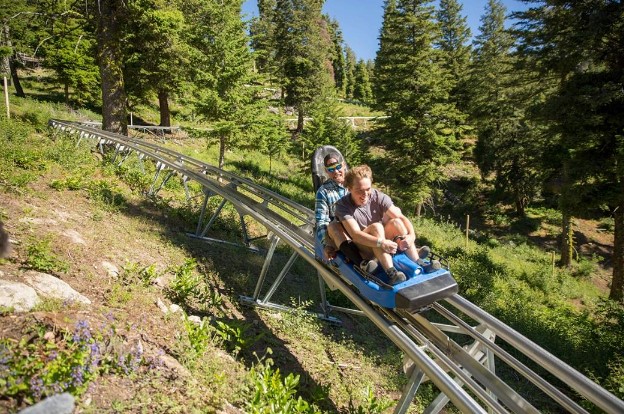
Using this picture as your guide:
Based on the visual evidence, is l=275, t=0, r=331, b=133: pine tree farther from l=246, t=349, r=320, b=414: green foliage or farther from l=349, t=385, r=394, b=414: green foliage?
l=246, t=349, r=320, b=414: green foliage

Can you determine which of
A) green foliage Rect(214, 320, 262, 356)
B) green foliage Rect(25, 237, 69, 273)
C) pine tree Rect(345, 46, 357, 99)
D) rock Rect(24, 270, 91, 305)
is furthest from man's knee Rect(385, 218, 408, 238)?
pine tree Rect(345, 46, 357, 99)

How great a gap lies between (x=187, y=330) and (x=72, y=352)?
1.43 m

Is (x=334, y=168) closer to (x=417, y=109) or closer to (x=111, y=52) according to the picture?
(x=111, y=52)

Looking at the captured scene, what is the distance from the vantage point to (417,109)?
910 inches

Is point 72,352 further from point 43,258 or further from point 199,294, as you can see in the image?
point 199,294

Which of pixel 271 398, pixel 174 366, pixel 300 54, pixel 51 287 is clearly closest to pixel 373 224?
pixel 271 398

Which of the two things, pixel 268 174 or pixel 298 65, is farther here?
pixel 298 65

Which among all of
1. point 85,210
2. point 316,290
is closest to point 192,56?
point 85,210

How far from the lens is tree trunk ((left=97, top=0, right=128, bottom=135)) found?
12.7 m

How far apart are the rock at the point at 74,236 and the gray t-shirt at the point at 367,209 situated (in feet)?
14.0

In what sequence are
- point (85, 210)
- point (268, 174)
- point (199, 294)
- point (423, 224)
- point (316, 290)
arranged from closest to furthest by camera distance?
point (199, 294) < point (85, 210) < point (316, 290) < point (423, 224) < point (268, 174)

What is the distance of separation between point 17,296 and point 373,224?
3.88 metres

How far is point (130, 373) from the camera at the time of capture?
3346 millimetres

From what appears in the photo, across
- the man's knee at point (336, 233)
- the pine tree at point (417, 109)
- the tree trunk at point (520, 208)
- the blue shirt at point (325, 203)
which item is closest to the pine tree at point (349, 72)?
the tree trunk at point (520, 208)
